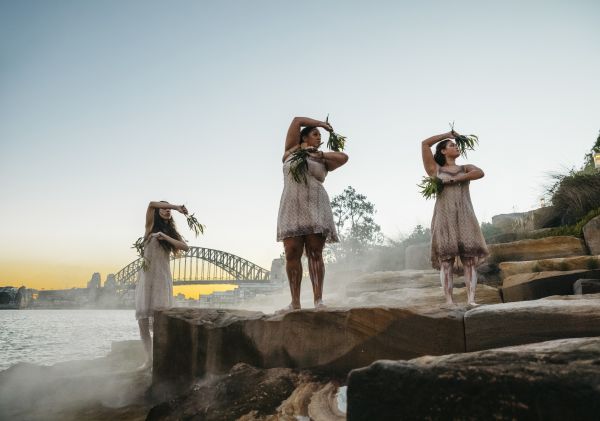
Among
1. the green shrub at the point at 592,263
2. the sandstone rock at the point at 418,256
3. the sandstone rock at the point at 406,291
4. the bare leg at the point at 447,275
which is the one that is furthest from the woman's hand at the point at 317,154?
the sandstone rock at the point at 418,256

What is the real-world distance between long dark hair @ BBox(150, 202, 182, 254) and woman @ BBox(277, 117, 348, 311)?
6.62 feet

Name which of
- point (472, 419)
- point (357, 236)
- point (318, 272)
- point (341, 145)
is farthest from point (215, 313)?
point (357, 236)

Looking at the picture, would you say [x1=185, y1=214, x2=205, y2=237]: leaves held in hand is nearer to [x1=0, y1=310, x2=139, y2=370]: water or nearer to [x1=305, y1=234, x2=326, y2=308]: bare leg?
[x1=305, y1=234, x2=326, y2=308]: bare leg

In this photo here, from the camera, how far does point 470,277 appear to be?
4324 millimetres

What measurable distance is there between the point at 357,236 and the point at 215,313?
24770 millimetres

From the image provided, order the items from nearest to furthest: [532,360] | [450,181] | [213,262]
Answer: [532,360] < [450,181] < [213,262]

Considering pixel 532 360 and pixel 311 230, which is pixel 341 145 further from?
pixel 532 360

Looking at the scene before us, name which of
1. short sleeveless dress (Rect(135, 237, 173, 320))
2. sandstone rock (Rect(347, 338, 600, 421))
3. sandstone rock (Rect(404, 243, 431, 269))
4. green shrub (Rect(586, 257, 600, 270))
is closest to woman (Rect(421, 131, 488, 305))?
sandstone rock (Rect(347, 338, 600, 421))

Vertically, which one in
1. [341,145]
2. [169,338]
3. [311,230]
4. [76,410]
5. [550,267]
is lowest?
[76,410]

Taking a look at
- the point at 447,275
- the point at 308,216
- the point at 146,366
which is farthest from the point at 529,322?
the point at 146,366

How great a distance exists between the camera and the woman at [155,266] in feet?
16.8

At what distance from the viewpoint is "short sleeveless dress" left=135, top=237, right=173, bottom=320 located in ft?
16.7

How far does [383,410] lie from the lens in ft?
5.28

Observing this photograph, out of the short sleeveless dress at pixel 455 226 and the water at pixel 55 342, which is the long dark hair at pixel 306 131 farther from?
the water at pixel 55 342
